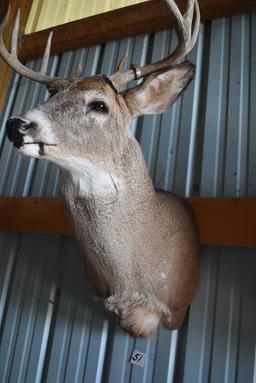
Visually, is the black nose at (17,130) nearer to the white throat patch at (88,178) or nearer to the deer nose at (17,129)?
the deer nose at (17,129)

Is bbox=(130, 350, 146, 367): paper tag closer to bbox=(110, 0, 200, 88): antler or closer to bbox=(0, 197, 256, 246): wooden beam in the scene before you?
bbox=(0, 197, 256, 246): wooden beam

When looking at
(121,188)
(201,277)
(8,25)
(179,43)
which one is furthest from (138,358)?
(8,25)

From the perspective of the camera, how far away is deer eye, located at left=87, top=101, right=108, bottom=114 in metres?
1.41

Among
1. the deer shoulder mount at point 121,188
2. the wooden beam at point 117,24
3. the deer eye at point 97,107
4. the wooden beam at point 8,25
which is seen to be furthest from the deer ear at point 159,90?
the wooden beam at point 8,25

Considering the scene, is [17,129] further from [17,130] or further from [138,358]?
[138,358]

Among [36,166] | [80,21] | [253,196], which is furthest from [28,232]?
[80,21]

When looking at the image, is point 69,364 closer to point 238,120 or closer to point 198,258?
point 198,258

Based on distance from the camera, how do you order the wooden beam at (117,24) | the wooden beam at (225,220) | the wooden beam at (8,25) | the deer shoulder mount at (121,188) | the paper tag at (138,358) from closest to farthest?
the deer shoulder mount at (121,188) < the wooden beam at (225,220) < the paper tag at (138,358) < the wooden beam at (117,24) < the wooden beam at (8,25)

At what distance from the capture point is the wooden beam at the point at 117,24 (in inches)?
84.5

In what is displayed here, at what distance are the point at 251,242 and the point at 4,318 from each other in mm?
1583

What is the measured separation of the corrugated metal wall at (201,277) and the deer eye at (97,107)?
0.69 m

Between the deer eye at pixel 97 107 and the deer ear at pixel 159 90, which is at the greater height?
the deer ear at pixel 159 90

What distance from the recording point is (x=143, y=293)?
1.46 metres

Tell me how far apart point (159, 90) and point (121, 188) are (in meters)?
0.49
